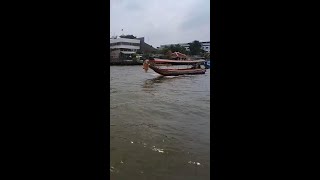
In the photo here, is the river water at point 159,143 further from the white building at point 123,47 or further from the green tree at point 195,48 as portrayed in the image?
the green tree at point 195,48

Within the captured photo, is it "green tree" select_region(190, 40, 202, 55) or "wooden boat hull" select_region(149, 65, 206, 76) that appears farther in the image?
"green tree" select_region(190, 40, 202, 55)

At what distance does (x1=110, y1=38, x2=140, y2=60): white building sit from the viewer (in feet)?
210

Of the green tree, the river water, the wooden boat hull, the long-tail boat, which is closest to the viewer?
the river water

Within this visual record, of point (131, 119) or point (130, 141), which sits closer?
point (130, 141)

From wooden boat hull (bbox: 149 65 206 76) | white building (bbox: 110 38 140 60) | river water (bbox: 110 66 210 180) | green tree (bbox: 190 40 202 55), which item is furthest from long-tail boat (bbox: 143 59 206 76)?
green tree (bbox: 190 40 202 55)

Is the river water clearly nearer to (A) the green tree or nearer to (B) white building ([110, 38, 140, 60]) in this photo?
(B) white building ([110, 38, 140, 60])

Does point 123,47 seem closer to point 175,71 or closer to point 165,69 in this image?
point 175,71

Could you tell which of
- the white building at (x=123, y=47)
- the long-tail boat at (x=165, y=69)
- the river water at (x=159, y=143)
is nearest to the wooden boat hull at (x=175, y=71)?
the long-tail boat at (x=165, y=69)

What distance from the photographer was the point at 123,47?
221 ft

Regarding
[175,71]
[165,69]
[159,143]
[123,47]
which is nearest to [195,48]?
[123,47]
